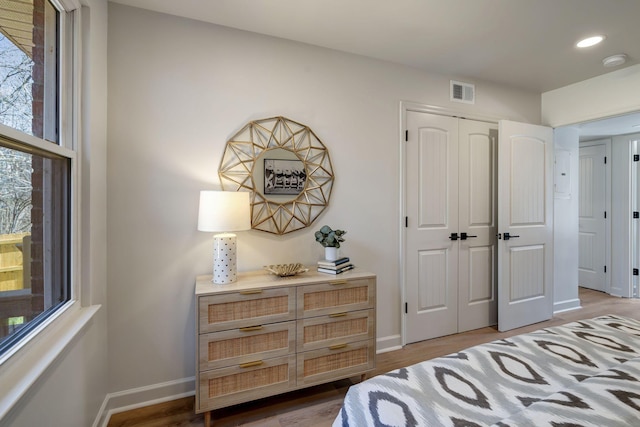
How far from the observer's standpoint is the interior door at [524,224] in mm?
2926

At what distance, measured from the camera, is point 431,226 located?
2.77 m

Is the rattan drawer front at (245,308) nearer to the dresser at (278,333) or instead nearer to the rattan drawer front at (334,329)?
the dresser at (278,333)

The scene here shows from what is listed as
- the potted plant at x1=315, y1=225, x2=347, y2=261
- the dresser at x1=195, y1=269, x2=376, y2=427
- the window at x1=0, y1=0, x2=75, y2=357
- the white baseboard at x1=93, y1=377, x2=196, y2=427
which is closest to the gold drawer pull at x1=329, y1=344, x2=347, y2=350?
the dresser at x1=195, y1=269, x2=376, y2=427

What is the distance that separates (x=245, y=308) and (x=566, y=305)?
380 cm

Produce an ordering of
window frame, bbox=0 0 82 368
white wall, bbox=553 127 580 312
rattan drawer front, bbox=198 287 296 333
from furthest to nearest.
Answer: white wall, bbox=553 127 580 312 → rattan drawer front, bbox=198 287 296 333 → window frame, bbox=0 0 82 368

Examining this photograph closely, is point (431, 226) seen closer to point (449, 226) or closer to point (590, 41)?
point (449, 226)

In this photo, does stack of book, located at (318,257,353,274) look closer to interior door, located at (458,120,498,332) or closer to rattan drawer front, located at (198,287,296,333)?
rattan drawer front, located at (198,287,296,333)

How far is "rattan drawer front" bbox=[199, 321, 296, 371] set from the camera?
1635 mm

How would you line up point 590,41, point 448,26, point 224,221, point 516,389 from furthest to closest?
point 590,41
point 448,26
point 224,221
point 516,389

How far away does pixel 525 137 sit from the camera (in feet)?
10.0

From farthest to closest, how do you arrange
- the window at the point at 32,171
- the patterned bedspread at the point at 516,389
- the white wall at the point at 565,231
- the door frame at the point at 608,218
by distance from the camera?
the door frame at the point at 608,218 → the white wall at the point at 565,231 → the window at the point at 32,171 → the patterned bedspread at the point at 516,389

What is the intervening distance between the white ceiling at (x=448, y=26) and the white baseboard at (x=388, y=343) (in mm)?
2368

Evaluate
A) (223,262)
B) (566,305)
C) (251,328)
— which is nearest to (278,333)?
(251,328)

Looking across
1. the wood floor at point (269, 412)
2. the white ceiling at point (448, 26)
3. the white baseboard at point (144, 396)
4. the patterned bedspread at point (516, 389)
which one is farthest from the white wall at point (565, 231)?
the white baseboard at point (144, 396)
